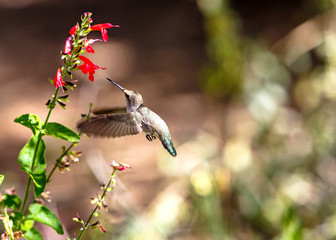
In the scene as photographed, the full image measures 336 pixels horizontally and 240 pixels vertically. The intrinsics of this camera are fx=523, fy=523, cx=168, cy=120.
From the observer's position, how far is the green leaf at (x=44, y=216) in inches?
38.9

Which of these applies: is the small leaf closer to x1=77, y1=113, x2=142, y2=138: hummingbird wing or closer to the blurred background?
x1=77, y1=113, x2=142, y2=138: hummingbird wing

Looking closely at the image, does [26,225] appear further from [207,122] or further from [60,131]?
[207,122]

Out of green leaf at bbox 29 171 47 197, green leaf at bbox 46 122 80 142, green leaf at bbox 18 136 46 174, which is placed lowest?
green leaf at bbox 29 171 47 197

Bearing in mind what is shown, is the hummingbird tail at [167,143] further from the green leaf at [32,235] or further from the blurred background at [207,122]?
the green leaf at [32,235]

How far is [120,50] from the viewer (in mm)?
5953

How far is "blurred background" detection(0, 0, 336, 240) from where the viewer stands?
2.90 m

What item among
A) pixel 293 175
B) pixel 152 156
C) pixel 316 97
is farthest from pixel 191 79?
pixel 293 175

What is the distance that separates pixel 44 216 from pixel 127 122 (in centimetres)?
34

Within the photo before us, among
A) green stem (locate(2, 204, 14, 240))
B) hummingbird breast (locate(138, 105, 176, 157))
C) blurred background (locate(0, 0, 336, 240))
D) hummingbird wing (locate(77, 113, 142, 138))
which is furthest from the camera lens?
blurred background (locate(0, 0, 336, 240))

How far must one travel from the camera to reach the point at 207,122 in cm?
468

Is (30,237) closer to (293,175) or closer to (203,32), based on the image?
(293,175)

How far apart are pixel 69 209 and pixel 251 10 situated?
341 centimetres

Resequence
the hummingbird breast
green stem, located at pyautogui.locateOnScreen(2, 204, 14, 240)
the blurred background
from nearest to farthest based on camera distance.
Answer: green stem, located at pyautogui.locateOnScreen(2, 204, 14, 240)
the hummingbird breast
the blurred background

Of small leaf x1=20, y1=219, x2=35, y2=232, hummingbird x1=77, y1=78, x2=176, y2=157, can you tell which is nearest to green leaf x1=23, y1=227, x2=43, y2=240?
small leaf x1=20, y1=219, x2=35, y2=232
